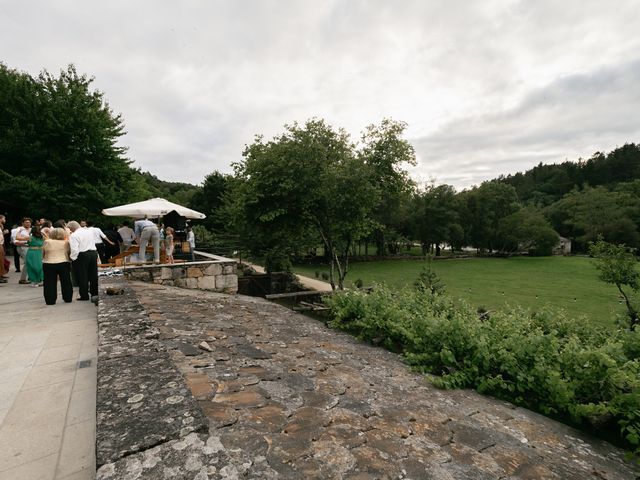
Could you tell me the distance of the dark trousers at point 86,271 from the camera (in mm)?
6102

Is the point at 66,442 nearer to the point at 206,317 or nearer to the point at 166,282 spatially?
the point at 206,317

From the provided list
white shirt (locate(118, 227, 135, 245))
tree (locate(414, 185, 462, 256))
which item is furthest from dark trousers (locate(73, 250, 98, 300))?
tree (locate(414, 185, 462, 256))

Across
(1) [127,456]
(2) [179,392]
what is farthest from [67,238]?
(1) [127,456]

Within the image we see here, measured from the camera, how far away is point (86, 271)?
621cm

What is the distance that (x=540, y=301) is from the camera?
1806cm

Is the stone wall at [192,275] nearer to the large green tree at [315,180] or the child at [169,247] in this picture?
the child at [169,247]

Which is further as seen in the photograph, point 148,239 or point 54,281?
point 148,239

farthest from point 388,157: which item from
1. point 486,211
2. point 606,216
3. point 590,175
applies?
point 590,175

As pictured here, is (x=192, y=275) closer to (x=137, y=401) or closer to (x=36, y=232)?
(x=36, y=232)

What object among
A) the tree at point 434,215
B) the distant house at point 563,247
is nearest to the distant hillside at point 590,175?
the distant house at point 563,247

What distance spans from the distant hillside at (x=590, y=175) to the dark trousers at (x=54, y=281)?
8500 centimetres

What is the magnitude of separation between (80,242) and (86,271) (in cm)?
61

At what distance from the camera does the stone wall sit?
25.8 ft

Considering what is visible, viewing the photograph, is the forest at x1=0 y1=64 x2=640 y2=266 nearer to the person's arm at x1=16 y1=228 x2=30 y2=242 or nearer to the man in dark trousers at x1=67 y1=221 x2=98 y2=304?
the person's arm at x1=16 y1=228 x2=30 y2=242
